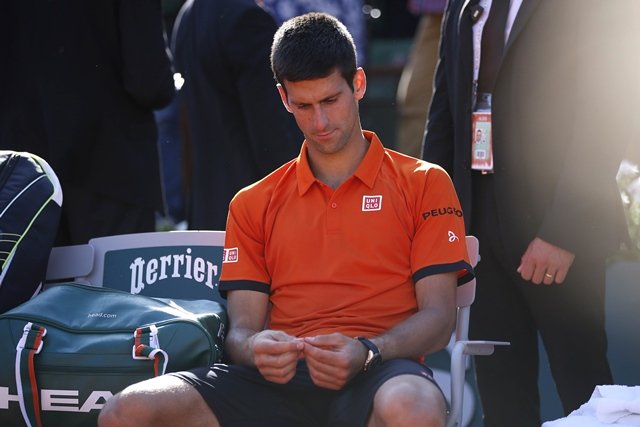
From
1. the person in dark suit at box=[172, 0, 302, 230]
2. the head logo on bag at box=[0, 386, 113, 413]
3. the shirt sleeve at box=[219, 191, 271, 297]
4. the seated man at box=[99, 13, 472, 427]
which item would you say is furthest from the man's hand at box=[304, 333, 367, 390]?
the person in dark suit at box=[172, 0, 302, 230]

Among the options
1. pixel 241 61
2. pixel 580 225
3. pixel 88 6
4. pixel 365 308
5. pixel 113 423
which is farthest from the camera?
pixel 241 61

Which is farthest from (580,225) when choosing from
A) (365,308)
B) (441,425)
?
(441,425)

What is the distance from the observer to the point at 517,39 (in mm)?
3754

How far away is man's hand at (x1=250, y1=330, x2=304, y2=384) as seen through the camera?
3.01 metres

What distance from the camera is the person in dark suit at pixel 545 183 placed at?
3629 mm

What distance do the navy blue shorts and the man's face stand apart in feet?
2.08

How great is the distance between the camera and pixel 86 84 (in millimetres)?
4312

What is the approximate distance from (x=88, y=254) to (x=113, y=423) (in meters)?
0.95

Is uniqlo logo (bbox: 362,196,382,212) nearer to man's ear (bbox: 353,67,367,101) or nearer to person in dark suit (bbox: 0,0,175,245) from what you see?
man's ear (bbox: 353,67,367,101)

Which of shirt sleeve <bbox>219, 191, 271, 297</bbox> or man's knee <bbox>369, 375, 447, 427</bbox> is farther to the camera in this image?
shirt sleeve <bbox>219, 191, 271, 297</bbox>

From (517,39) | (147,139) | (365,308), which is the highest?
(517,39)

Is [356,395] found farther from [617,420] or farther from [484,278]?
[484,278]

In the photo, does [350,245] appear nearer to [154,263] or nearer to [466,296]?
[466,296]

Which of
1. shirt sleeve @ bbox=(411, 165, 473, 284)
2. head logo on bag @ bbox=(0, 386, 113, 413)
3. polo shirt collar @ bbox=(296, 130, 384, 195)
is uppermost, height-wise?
polo shirt collar @ bbox=(296, 130, 384, 195)
